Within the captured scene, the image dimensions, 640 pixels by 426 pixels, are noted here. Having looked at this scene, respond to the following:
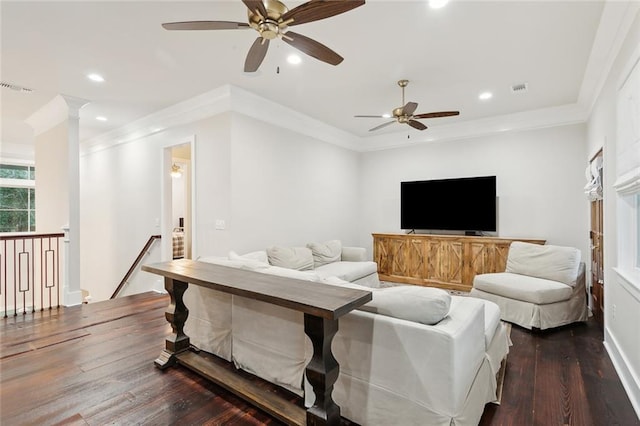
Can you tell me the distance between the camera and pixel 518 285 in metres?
3.68

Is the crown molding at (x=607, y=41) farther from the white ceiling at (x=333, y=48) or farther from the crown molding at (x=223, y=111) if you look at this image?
the crown molding at (x=223, y=111)

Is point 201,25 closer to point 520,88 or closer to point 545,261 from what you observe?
point 520,88

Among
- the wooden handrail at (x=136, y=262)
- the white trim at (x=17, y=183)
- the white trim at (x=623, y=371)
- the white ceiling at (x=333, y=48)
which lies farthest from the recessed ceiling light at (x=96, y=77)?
the white trim at (x=623, y=371)

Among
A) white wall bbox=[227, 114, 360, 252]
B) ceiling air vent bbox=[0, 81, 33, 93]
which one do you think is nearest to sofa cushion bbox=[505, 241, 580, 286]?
white wall bbox=[227, 114, 360, 252]

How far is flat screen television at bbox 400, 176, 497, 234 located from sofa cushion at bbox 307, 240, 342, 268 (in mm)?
1573

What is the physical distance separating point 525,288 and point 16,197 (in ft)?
33.4

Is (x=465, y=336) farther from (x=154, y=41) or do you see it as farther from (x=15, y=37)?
(x=15, y=37)

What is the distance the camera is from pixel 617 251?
2.69 metres

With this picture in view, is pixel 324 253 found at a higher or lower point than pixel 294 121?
lower

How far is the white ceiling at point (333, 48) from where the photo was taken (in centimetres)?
252

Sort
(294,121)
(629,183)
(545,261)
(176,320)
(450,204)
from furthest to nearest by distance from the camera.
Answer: (450,204)
(294,121)
(545,261)
(176,320)
(629,183)

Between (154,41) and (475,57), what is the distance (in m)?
3.17

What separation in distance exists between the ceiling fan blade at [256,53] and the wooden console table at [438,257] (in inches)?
165

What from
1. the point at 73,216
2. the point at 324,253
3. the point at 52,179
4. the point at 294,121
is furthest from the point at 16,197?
the point at 324,253
